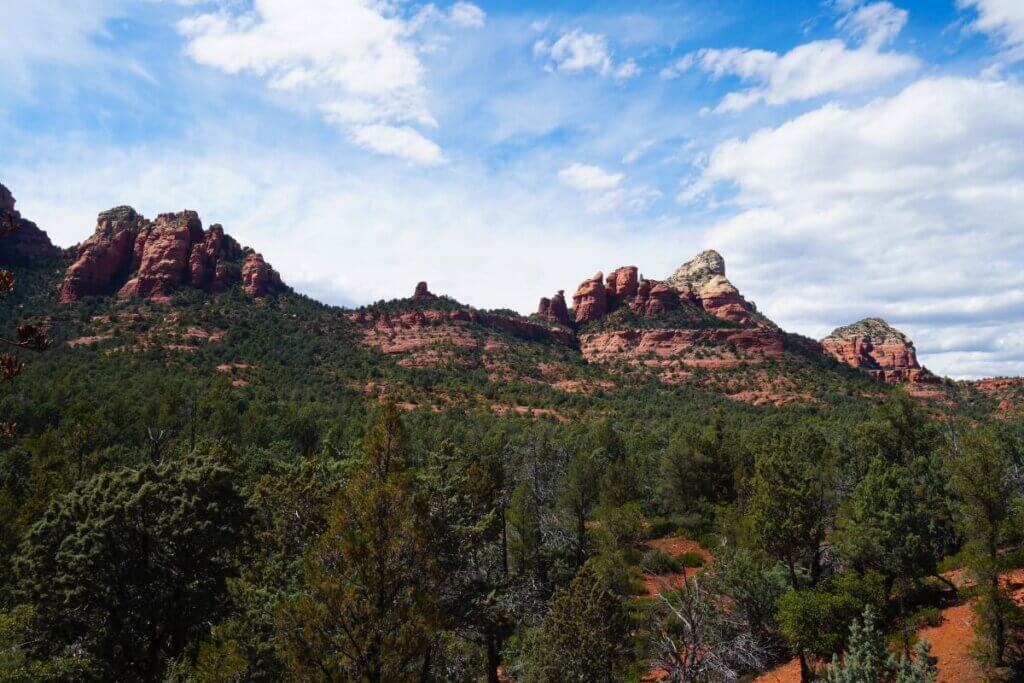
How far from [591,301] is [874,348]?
93895 millimetres

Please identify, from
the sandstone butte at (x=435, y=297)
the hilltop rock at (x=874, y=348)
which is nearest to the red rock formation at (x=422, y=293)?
the sandstone butte at (x=435, y=297)

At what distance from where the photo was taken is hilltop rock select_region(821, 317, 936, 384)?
564 feet

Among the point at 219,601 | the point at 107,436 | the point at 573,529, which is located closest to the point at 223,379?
the point at 107,436

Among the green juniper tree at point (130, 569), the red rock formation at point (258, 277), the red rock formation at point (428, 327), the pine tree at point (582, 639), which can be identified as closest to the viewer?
the pine tree at point (582, 639)

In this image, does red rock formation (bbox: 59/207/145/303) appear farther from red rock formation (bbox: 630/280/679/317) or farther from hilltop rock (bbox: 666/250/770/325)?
hilltop rock (bbox: 666/250/770/325)

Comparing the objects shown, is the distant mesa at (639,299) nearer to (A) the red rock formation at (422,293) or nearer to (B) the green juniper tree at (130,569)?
(A) the red rock formation at (422,293)

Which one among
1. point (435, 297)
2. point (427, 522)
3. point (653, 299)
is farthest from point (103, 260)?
point (427, 522)

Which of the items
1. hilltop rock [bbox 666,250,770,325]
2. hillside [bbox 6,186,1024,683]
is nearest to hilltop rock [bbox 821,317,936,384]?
hilltop rock [bbox 666,250,770,325]

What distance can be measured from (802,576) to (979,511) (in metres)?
9.53

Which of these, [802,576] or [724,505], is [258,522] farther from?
[724,505]

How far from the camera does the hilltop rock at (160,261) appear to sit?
111438mm

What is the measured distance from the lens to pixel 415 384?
310 feet

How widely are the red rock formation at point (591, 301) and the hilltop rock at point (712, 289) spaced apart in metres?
21.3

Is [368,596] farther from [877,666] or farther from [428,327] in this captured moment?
[428,327]
